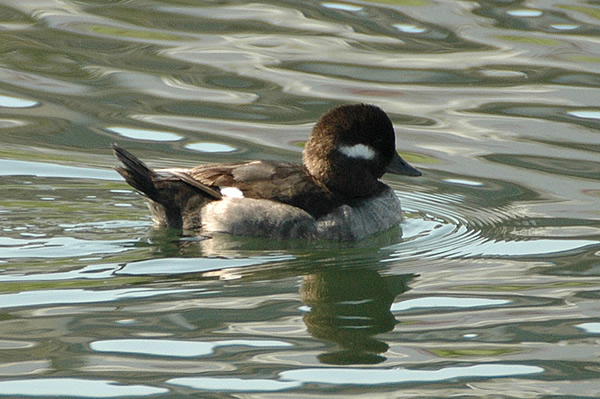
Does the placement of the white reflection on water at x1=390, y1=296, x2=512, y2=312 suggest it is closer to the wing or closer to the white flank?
the wing

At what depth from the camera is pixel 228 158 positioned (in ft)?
33.1

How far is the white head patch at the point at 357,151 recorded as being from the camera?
28.1 ft

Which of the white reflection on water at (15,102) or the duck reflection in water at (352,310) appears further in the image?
the white reflection on water at (15,102)

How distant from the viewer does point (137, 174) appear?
813 centimetres

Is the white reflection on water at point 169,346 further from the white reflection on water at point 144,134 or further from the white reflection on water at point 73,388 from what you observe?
the white reflection on water at point 144,134

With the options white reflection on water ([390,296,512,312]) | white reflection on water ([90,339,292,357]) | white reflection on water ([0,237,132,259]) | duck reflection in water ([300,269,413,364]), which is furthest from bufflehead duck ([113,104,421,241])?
white reflection on water ([90,339,292,357])

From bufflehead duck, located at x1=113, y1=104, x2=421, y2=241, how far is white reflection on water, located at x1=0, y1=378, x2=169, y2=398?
274 centimetres

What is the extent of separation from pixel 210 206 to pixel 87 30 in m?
5.27

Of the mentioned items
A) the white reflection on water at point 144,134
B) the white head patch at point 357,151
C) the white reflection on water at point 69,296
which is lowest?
the white reflection on water at point 69,296

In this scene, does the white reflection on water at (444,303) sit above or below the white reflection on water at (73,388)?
above

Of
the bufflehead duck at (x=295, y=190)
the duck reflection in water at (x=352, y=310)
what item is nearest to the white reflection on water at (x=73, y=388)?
the duck reflection in water at (x=352, y=310)

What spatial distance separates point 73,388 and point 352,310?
1.94 meters

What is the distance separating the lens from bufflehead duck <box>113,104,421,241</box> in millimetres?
8227

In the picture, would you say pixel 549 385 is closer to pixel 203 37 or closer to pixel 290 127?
pixel 290 127
